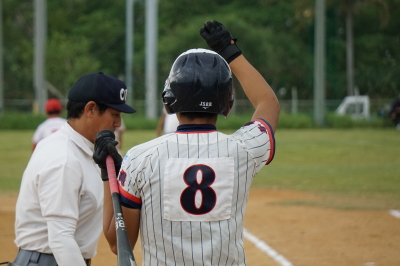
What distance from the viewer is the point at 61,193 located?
2.81m

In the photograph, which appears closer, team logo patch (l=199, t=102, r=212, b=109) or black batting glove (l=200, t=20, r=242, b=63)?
team logo patch (l=199, t=102, r=212, b=109)

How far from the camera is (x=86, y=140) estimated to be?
331cm

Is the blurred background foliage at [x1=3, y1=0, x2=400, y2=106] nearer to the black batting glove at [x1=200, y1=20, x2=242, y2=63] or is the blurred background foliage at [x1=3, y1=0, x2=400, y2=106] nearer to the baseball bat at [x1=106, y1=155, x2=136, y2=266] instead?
the black batting glove at [x1=200, y1=20, x2=242, y2=63]

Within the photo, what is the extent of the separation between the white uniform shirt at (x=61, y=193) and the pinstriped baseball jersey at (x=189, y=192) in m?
0.43

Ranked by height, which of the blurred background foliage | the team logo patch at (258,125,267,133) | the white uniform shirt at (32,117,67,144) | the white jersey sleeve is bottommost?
the white uniform shirt at (32,117,67,144)

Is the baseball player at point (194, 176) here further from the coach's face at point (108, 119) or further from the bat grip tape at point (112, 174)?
the coach's face at point (108, 119)

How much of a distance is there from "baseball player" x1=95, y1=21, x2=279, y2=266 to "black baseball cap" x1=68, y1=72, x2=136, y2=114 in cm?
79

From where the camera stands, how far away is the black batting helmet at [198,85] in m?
→ 2.49

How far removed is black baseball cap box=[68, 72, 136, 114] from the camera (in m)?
3.27

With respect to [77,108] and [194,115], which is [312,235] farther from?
[194,115]

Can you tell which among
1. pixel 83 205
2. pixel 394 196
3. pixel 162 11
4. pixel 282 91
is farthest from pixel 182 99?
pixel 162 11

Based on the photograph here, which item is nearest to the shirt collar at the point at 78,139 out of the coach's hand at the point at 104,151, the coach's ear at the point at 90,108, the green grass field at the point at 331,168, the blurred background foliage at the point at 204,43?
the coach's ear at the point at 90,108

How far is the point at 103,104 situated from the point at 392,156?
57.9 feet

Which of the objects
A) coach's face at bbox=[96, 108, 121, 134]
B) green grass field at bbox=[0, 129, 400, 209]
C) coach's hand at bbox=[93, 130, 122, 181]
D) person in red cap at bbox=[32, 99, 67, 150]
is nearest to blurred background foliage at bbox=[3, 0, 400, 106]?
green grass field at bbox=[0, 129, 400, 209]
